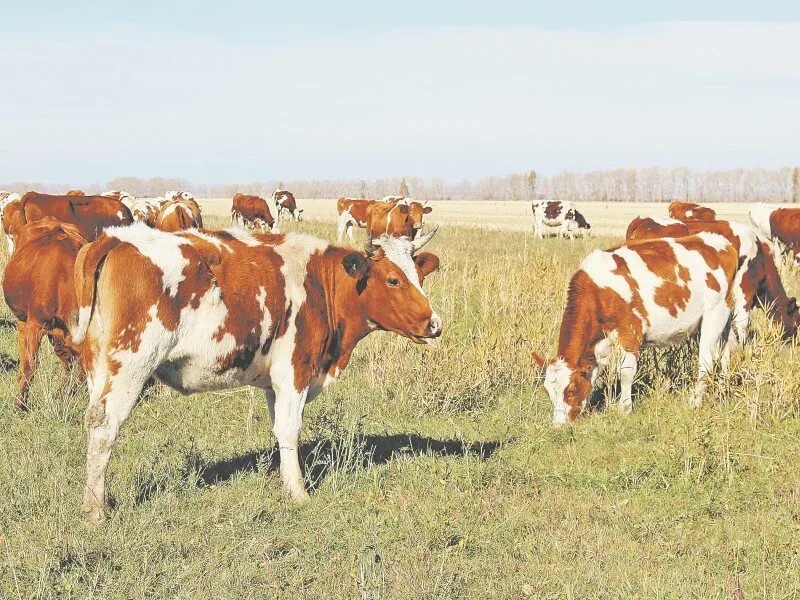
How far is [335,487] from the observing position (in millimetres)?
6445

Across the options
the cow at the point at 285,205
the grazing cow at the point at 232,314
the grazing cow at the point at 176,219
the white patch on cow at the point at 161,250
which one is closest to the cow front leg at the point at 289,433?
the grazing cow at the point at 232,314

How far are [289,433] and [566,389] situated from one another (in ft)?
10.8

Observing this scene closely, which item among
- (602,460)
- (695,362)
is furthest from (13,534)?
(695,362)

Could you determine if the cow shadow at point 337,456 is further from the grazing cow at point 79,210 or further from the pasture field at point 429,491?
the grazing cow at point 79,210

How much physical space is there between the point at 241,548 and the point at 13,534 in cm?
145

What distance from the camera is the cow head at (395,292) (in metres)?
6.79

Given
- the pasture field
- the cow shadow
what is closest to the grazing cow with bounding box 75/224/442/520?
the cow shadow

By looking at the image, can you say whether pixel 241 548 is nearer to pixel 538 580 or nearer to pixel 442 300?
pixel 538 580

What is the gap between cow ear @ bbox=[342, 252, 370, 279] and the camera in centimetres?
652

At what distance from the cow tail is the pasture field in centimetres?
123

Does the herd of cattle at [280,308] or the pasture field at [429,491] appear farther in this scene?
the herd of cattle at [280,308]

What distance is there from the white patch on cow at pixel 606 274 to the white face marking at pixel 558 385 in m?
1.10

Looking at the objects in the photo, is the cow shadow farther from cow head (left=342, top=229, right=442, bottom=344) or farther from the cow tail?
the cow tail

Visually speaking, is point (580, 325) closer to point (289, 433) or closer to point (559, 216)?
point (289, 433)
